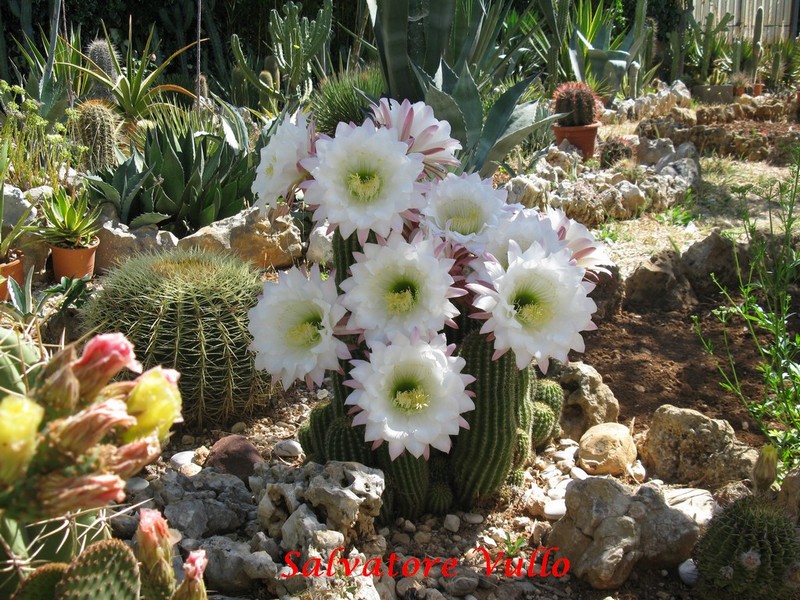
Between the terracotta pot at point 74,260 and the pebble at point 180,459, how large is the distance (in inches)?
68.1

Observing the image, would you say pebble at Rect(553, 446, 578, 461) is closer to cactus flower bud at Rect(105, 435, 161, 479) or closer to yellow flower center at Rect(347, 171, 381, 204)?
yellow flower center at Rect(347, 171, 381, 204)

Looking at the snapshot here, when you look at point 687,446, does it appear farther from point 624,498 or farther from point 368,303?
point 368,303

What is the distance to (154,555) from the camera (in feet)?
3.92

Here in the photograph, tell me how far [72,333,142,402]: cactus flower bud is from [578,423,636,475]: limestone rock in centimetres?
191

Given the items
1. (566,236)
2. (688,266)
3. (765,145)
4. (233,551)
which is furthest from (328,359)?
(765,145)

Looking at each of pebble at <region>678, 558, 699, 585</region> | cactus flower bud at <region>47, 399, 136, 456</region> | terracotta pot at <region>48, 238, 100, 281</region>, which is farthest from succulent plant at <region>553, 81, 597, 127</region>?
cactus flower bud at <region>47, 399, 136, 456</region>

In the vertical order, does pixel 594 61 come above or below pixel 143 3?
below

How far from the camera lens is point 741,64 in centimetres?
1293

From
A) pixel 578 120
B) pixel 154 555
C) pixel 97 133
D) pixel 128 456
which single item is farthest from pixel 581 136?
pixel 128 456

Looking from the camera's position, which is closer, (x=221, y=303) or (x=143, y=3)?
(x=221, y=303)

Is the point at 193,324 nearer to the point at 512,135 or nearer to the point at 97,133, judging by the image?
the point at 512,135

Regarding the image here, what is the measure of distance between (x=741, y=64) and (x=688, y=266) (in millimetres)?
10621

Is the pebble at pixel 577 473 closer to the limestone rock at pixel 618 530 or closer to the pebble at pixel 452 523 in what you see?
the limestone rock at pixel 618 530

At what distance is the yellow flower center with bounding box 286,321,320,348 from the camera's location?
6.39 feet
